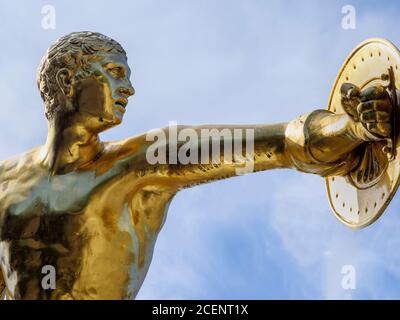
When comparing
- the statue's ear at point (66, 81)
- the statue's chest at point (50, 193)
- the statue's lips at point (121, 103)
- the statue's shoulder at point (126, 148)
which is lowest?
the statue's chest at point (50, 193)

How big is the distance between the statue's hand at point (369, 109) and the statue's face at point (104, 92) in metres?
1.65

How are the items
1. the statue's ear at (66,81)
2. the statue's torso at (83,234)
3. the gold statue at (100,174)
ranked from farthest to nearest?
the statue's ear at (66,81), the statue's torso at (83,234), the gold statue at (100,174)

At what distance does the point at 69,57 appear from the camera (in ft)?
28.8

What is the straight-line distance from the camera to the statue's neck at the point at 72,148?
8750 millimetres

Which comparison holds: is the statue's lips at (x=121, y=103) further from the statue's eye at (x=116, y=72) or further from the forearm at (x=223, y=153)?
the forearm at (x=223, y=153)

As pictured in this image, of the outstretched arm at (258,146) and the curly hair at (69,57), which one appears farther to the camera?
the curly hair at (69,57)

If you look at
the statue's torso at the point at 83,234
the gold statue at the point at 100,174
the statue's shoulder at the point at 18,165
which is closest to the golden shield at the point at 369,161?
the gold statue at the point at 100,174

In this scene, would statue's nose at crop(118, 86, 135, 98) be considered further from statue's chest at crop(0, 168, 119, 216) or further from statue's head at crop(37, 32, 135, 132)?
statue's chest at crop(0, 168, 119, 216)

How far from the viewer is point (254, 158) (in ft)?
27.0

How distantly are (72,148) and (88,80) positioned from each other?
1.55 feet

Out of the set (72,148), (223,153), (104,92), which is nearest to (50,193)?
(72,148)

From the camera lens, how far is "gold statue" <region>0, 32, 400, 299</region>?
8203 mm

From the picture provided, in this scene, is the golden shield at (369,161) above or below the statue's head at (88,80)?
below
